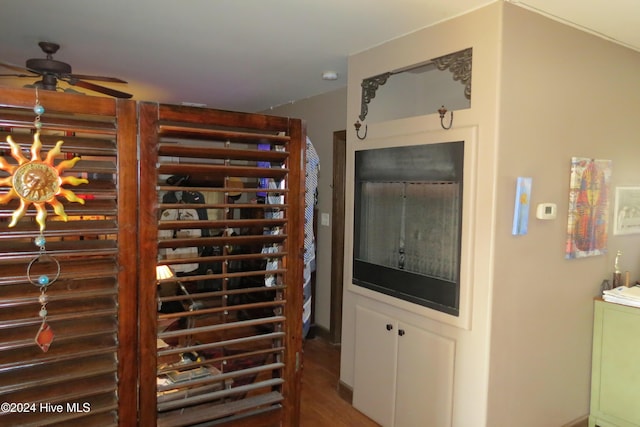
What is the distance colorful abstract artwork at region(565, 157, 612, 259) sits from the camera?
246 centimetres

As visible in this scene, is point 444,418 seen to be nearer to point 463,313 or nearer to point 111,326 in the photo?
point 463,313

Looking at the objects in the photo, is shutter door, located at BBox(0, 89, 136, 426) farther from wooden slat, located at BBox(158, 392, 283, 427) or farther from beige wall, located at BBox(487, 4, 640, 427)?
beige wall, located at BBox(487, 4, 640, 427)

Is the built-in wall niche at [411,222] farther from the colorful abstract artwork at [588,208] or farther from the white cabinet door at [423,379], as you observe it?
the colorful abstract artwork at [588,208]

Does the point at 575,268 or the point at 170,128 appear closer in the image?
the point at 170,128

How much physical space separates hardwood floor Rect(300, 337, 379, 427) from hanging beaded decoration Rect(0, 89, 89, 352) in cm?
217

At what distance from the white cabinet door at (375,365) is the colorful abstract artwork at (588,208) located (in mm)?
1177

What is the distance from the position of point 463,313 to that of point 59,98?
199cm

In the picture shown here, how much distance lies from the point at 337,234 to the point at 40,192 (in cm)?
332

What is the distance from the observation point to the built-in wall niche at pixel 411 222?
7.54 feet

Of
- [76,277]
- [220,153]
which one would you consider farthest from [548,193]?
[76,277]

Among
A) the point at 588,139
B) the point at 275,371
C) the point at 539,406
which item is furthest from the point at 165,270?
the point at 588,139

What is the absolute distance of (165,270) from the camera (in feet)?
7.38

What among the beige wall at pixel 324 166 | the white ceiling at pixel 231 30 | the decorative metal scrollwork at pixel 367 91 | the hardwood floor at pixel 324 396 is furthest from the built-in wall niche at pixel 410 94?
the hardwood floor at pixel 324 396

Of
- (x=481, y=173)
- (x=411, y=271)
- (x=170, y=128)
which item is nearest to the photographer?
(x=170, y=128)
